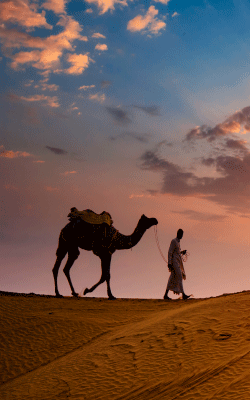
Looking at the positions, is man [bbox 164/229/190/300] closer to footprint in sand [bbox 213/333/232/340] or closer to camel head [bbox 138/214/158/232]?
camel head [bbox 138/214/158/232]

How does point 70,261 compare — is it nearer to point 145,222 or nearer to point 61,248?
point 61,248

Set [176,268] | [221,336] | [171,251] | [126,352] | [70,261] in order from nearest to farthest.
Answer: [221,336], [126,352], [176,268], [171,251], [70,261]

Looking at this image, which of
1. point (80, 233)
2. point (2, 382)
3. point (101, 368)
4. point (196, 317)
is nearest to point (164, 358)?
point (101, 368)

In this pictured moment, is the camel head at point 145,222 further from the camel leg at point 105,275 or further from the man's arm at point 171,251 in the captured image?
the camel leg at point 105,275

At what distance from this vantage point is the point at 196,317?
10.7 meters

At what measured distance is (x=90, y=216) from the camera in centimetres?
1694

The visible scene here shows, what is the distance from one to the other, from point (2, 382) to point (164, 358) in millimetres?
3996

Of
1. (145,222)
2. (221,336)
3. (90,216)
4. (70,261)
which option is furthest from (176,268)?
(221,336)

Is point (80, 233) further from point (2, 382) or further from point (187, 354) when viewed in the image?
point (187, 354)

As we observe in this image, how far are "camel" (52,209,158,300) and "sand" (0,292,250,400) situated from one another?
105 inches

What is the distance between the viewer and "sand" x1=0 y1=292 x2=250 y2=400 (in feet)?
25.6

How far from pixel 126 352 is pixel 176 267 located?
680 centimetres

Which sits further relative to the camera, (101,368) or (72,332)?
(72,332)

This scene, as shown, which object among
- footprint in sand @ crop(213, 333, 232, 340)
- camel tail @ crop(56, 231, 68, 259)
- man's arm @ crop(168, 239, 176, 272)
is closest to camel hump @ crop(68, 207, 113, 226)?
camel tail @ crop(56, 231, 68, 259)
